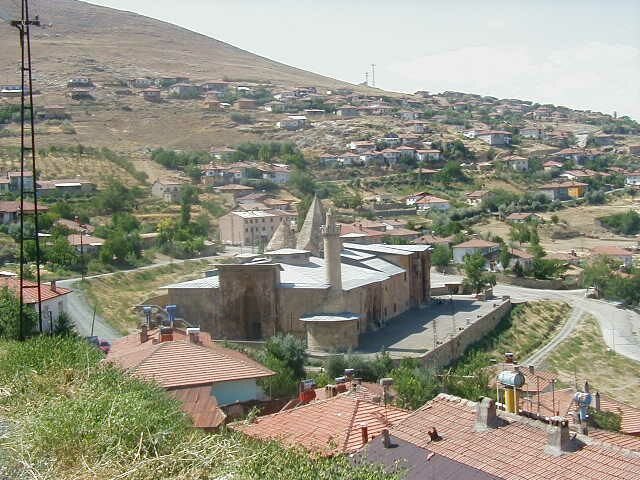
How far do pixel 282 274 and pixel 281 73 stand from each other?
379ft

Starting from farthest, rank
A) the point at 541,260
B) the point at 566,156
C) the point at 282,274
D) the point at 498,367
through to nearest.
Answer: the point at 566,156 < the point at 541,260 < the point at 282,274 < the point at 498,367

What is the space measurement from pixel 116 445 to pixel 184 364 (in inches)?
283

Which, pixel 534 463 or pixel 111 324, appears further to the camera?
pixel 111 324

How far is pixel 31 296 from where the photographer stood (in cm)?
2108

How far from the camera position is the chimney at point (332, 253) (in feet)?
90.5

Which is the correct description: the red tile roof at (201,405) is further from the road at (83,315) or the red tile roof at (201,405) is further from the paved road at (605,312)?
the paved road at (605,312)

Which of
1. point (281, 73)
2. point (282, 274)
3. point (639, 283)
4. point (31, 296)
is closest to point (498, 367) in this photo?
point (282, 274)

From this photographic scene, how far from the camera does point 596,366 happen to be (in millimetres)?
30281

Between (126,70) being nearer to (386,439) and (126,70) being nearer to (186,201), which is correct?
(186,201)

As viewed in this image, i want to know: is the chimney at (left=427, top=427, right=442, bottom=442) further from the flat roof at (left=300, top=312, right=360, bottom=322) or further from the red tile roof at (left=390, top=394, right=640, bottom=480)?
the flat roof at (left=300, top=312, right=360, bottom=322)

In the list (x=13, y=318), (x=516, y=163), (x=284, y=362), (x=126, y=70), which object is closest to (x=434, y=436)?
(x=13, y=318)

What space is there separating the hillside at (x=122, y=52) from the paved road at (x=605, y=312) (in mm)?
66744

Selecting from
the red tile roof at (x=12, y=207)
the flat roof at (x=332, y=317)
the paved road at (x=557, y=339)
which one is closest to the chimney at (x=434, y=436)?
the flat roof at (x=332, y=317)

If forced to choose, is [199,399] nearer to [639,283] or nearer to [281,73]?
[639,283]
